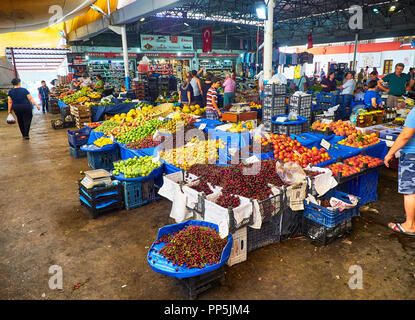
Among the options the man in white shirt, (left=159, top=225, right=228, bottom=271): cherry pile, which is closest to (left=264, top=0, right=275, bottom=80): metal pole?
the man in white shirt

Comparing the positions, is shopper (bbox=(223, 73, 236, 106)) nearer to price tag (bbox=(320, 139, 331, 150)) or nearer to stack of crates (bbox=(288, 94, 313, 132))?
stack of crates (bbox=(288, 94, 313, 132))

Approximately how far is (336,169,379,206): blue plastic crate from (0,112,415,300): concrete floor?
0.17m

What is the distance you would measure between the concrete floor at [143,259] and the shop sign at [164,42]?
2065cm

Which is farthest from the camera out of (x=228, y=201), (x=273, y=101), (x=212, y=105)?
(x=212, y=105)

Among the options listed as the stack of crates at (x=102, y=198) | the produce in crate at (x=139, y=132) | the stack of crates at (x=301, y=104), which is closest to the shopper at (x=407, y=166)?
the stack of crates at (x=301, y=104)

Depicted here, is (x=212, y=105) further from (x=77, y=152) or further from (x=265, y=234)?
(x=265, y=234)

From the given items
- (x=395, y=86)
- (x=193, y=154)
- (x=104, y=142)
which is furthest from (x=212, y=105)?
(x=395, y=86)

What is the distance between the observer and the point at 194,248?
8.87 ft

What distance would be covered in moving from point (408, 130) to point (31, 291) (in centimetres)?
442

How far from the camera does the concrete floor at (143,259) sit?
2.82 m

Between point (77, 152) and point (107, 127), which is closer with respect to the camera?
point (107, 127)

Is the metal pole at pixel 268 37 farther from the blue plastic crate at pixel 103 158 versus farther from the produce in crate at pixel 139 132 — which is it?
the blue plastic crate at pixel 103 158

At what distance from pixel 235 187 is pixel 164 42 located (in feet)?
75.3
